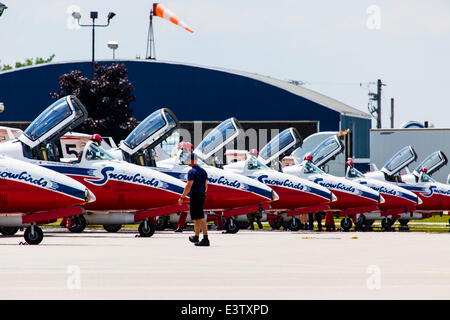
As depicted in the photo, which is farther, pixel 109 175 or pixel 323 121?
pixel 323 121

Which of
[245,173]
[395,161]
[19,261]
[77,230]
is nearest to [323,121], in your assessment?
[395,161]

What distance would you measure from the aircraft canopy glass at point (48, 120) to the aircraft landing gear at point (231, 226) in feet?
21.8

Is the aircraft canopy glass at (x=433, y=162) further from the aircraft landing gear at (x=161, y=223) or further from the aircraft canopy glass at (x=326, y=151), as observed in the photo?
the aircraft landing gear at (x=161, y=223)

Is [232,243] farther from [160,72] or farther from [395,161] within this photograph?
[160,72]

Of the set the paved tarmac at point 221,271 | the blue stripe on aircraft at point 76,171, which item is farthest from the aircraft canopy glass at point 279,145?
the paved tarmac at point 221,271

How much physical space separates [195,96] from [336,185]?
111 ft

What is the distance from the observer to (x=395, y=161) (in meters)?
35.7

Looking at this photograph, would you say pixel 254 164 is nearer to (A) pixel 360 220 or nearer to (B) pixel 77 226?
(A) pixel 360 220

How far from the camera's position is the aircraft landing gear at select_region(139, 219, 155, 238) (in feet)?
74.1

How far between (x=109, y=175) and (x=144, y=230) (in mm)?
1511

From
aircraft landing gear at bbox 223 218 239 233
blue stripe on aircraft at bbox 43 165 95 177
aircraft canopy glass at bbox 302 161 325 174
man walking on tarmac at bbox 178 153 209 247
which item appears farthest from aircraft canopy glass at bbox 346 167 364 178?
man walking on tarmac at bbox 178 153 209 247

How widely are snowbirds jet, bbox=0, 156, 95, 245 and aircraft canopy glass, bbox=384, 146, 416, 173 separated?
1875 cm

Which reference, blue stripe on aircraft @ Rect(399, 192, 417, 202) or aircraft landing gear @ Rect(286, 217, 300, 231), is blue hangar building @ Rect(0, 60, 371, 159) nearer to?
blue stripe on aircraft @ Rect(399, 192, 417, 202)
